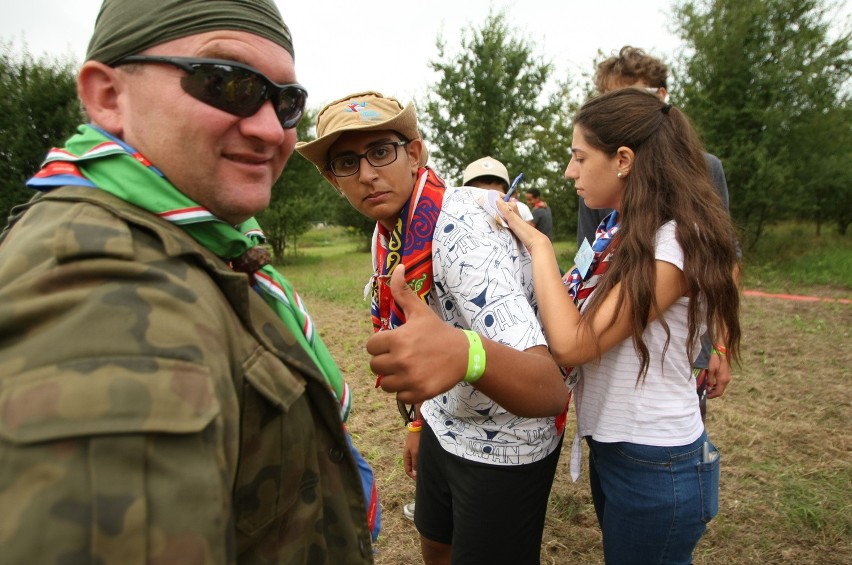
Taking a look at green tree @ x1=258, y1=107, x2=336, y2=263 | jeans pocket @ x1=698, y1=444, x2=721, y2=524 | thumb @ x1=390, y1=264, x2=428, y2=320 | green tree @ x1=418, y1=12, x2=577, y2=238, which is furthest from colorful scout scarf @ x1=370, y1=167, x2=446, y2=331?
green tree @ x1=258, y1=107, x2=336, y2=263

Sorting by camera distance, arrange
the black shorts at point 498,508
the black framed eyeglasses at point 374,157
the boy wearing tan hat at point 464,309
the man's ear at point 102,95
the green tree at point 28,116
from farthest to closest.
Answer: the green tree at point 28,116 < the black framed eyeglasses at point 374,157 < the black shorts at point 498,508 < the boy wearing tan hat at point 464,309 < the man's ear at point 102,95

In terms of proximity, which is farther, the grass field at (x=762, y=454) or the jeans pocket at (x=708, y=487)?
the grass field at (x=762, y=454)

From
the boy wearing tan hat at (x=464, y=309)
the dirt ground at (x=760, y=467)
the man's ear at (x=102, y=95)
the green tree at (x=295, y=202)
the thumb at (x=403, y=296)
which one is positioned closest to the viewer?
the man's ear at (x=102, y=95)

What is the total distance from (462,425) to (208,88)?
1.33 m

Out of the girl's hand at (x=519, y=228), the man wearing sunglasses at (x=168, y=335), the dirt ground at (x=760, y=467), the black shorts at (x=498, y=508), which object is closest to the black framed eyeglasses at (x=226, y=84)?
the man wearing sunglasses at (x=168, y=335)

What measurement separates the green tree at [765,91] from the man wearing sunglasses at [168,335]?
12.2 m

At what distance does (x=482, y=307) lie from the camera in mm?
1470

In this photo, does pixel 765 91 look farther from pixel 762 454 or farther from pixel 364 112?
pixel 364 112

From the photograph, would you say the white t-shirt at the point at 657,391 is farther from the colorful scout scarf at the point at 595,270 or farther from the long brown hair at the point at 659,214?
the colorful scout scarf at the point at 595,270

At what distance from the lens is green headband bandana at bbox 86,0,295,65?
999mm

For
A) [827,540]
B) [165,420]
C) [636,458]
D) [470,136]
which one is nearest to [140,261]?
[165,420]

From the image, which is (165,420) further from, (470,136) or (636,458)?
(470,136)

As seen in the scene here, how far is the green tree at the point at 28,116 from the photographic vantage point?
10438 millimetres

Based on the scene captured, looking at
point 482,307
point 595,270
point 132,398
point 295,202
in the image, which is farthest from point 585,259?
point 295,202
